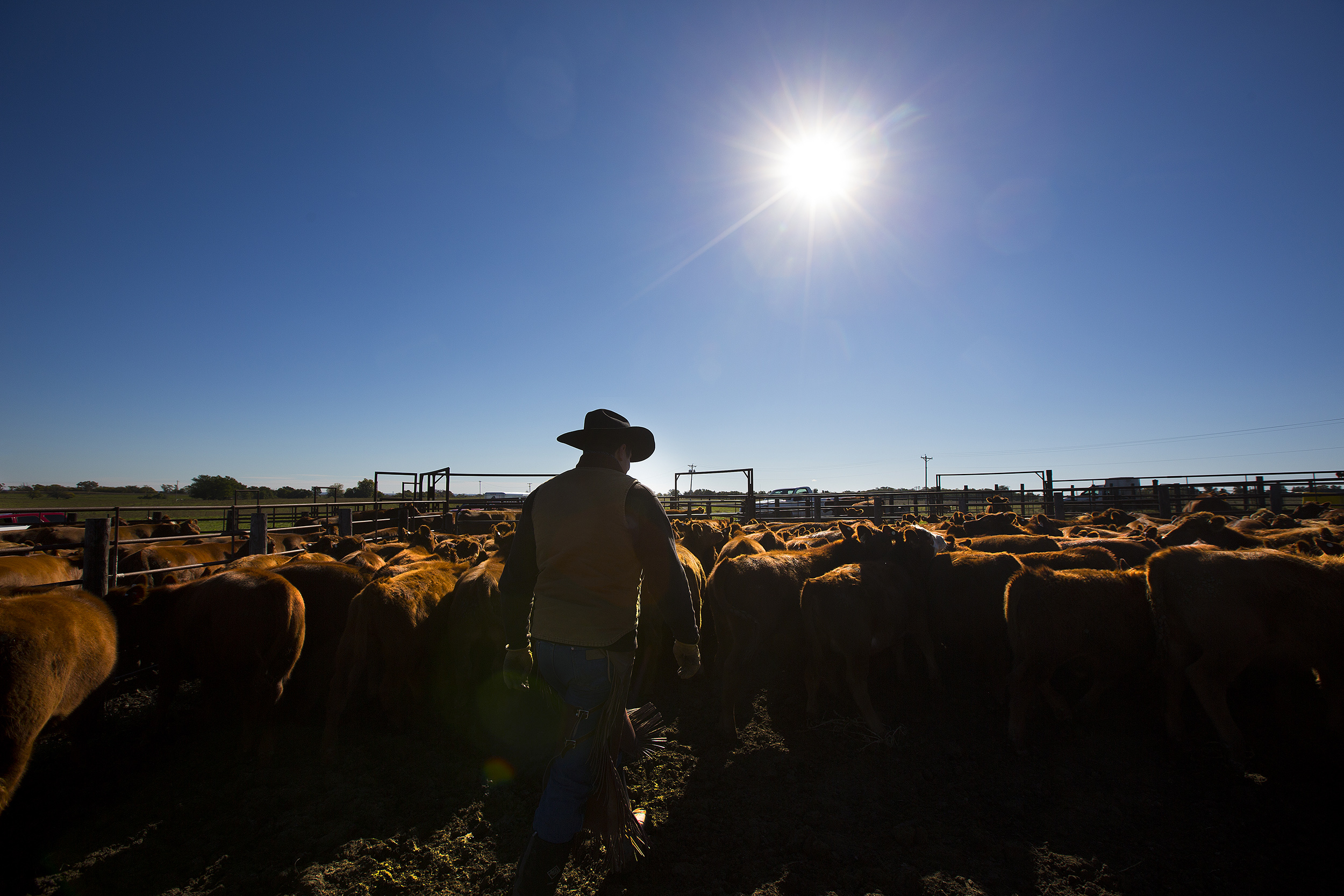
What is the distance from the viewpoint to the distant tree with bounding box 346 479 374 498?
3816 cm

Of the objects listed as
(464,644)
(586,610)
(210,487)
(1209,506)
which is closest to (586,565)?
(586,610)

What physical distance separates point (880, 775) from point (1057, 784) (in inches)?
45.6

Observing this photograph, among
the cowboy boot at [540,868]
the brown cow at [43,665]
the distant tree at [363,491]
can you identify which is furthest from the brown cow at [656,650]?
the distant tree at [363,491]

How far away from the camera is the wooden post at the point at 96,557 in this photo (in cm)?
610

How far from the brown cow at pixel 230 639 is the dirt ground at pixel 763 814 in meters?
0.35

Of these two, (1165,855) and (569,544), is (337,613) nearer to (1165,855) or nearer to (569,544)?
(569,544)

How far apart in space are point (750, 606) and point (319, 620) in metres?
4.49

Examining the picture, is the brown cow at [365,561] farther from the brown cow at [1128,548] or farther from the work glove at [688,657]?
the brown cow at [1128,548]

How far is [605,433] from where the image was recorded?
2.90m

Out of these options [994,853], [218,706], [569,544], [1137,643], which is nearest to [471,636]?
[218,706]

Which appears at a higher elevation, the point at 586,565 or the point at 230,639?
the point at 586,565

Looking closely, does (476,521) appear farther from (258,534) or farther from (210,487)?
(210,487)

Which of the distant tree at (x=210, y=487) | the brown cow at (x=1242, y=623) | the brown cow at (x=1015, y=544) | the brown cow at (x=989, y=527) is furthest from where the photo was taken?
the distant tree at (x=210, y=487)

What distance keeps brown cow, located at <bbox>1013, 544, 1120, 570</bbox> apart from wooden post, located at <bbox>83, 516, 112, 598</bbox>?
9.79 meters
